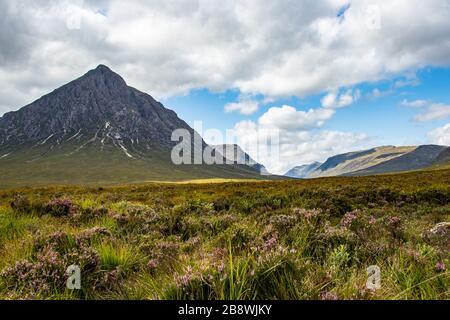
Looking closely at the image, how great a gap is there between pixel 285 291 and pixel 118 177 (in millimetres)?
199150

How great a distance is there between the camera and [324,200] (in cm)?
1941

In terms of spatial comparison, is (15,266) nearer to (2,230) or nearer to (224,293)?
(224,293)

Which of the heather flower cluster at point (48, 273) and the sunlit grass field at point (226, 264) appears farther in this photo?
the heather flower cluster at point (48, 273)

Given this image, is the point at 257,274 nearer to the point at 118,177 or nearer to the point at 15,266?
the point at 15,266

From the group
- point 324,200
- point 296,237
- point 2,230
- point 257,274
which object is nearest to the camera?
point 257,274

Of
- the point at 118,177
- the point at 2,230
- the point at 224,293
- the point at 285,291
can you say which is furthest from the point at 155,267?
the point at 118,177

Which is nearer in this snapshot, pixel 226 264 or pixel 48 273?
pixel 226 264

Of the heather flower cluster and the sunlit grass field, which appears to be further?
the heather flower cluster

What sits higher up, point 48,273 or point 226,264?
point 226,264

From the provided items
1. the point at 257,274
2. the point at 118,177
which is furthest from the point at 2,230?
the point at 118,177
